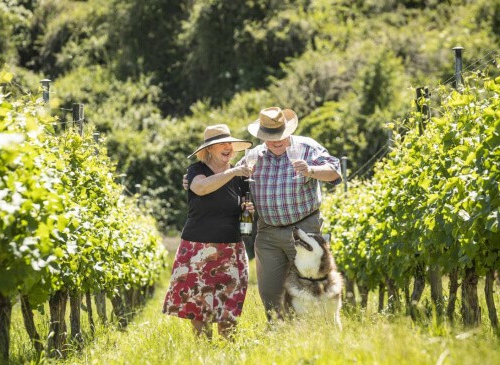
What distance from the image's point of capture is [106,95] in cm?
4100

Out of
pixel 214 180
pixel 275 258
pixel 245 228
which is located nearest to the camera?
pixel 214 180

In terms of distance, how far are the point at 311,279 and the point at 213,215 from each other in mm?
939

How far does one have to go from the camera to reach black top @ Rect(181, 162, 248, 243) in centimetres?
789

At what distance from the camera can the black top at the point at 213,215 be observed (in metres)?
7.89

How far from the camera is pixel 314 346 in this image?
5824 mm

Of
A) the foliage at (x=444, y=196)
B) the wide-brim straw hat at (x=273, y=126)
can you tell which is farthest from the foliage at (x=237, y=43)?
the wide-brim straw hat at (x=273, y=126)

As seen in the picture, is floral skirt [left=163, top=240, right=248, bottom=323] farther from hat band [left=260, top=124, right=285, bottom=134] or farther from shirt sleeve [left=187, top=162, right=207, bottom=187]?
hat band [left=260, top=124, right=285, bottom=134]

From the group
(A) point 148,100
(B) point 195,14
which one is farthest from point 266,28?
(A) point 148,100

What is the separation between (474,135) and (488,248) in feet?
2.88

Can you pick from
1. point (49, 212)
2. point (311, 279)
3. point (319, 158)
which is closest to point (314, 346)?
point (49, 212)

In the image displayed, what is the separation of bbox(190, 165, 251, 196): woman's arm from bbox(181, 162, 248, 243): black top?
0.11m

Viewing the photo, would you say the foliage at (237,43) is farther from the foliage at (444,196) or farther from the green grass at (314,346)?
the green grass at (314,346)

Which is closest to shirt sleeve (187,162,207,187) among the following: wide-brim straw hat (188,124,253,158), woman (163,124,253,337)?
woman (163,124,253,337)

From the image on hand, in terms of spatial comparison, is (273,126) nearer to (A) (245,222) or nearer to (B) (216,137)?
(B) (216,137)
